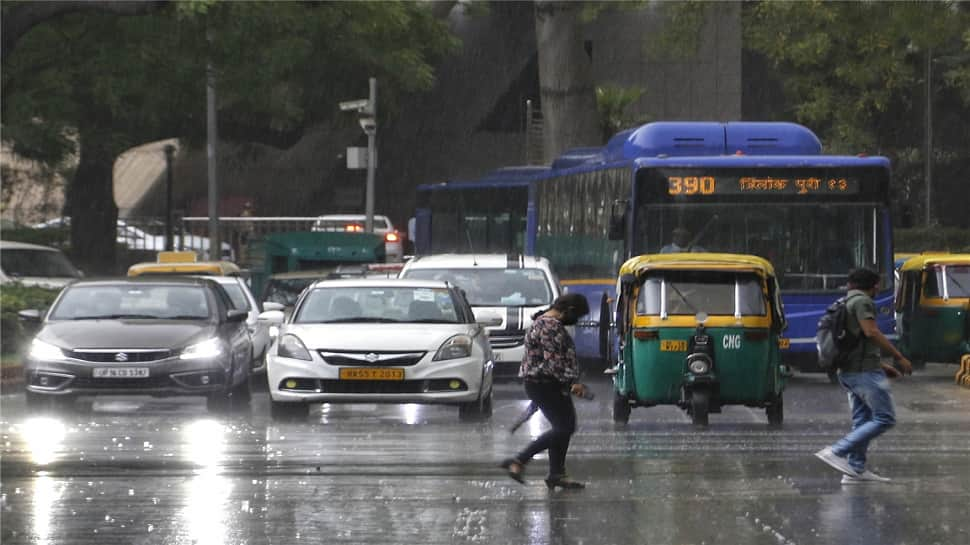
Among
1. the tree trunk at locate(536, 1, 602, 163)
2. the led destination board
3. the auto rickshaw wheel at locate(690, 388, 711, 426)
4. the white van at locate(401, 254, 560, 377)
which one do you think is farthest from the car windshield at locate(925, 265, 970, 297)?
the tree trunk at locate(536, 1, 602, 163)

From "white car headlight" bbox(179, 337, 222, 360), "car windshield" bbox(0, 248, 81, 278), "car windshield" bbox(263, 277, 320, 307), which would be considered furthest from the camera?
"car windshield" bbox(0, 248, 81, 278)

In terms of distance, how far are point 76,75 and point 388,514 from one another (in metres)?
26.9

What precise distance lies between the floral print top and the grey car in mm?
7514

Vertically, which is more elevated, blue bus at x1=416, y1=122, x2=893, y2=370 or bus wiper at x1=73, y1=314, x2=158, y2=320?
blue bus at x1=416, y1=122, x2=893, y2=370

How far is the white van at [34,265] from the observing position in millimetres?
36719

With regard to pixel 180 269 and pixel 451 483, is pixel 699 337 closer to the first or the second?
pixel 451 483

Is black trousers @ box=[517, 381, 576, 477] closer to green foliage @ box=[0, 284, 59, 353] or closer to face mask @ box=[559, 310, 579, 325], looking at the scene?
face mask @ box=[559, 310, 579, 325]

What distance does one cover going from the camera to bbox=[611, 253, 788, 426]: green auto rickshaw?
62.4ft

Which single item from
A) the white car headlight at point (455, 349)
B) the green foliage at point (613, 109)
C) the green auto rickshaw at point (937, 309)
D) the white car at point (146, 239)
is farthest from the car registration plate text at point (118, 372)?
the green foliage at point (613, 109)

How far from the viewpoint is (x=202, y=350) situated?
2088 centimetres

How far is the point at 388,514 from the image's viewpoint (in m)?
12.2

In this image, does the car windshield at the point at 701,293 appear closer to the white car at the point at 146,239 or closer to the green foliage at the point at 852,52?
the green foliage at the point at 852,52

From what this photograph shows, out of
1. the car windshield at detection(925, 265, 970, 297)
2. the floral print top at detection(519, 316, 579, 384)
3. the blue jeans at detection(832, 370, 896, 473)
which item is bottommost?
the blue jeans at detection(832, 370, 896, 473)

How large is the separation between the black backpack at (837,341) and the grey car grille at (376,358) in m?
5.87
